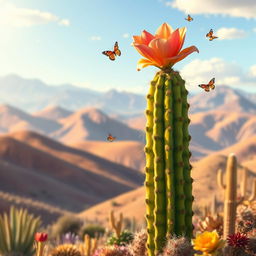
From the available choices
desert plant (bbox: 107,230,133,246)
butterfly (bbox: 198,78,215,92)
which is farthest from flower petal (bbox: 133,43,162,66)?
desert plant (bbox: 107,230,133,246)

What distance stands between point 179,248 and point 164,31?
2624 mm

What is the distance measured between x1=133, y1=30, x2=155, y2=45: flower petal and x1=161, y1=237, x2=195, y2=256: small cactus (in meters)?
2.41

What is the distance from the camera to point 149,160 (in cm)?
489

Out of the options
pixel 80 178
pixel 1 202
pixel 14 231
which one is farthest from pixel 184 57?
pixel 80 178

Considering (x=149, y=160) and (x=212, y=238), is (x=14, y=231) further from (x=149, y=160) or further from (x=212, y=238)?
(x=212, y=238)

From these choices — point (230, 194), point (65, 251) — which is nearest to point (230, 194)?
point (230, 194)

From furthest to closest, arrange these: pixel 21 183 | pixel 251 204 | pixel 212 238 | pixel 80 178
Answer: pixel 80 178 < pixel 21 183 < pixel 251 204 < pixel 212 238

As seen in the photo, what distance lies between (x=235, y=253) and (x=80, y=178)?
54.1 metres

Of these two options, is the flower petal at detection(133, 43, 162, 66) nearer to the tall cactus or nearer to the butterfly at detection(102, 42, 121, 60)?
the butterfly at detection(102, 42, 121, 60)

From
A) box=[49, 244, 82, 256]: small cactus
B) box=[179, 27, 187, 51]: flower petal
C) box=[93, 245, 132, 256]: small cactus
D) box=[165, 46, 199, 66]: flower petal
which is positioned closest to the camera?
box=[165, 46, 199, 66]: flower petal

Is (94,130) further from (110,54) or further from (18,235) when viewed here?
(110,54)

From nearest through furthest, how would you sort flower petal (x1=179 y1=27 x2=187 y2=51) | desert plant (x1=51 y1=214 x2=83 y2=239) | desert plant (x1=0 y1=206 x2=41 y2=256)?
flower petal (x1=179 y1=27 x2=187 y2=51) < desert plant (x1=0 y1=206 x2=41 y2=256) < desert plant (x1=51 y1=214 x2=83 y2=239)

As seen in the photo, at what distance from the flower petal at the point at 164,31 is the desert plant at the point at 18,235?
4578 millimetres

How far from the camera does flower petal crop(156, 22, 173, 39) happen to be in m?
5.29
